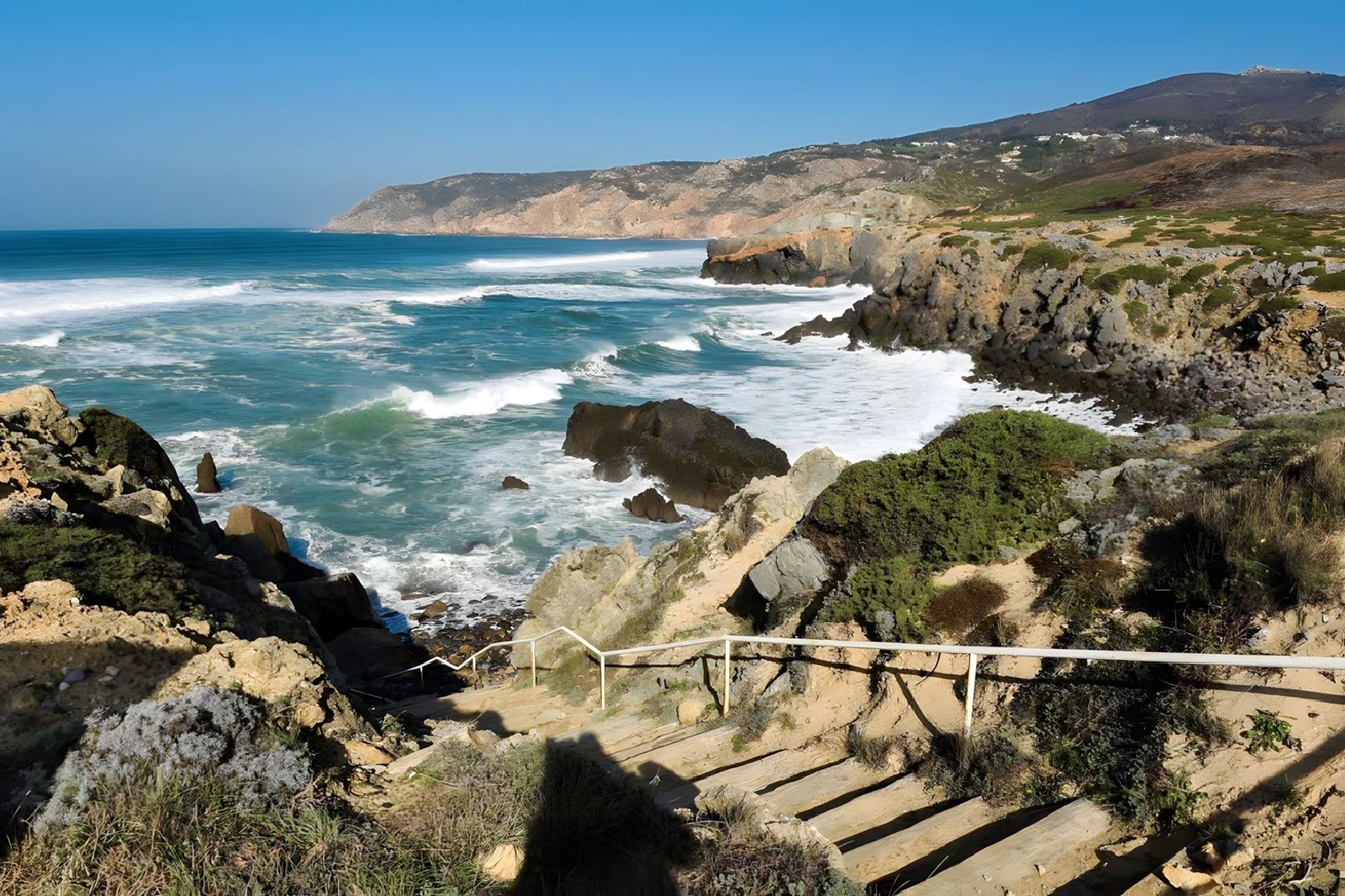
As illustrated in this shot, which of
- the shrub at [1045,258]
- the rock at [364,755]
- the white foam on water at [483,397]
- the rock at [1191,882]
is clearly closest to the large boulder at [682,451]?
the white foam on water at [483,397]

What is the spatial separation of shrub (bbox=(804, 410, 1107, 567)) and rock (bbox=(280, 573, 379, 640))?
8784 millimetres

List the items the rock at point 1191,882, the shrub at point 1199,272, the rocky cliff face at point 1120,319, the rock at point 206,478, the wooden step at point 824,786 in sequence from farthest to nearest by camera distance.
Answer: the shrub at point 1199,272 → the rocky cliff face at point 1120,319 → the rock at point 206,478 → the wooden step at point 824,786 → the rock at point 1191,882

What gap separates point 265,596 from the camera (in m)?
10.4

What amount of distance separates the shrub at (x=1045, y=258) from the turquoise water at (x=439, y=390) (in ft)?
20.3

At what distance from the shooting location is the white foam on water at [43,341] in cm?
3797

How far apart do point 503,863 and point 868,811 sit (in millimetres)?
2257

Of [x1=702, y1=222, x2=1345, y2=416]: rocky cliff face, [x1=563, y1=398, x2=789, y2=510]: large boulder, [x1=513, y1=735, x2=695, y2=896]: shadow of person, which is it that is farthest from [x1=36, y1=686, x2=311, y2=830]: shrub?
[x1=702, y1=222, x2=1345, y2=416]: rocky cliff face

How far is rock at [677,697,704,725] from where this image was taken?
24.8ft

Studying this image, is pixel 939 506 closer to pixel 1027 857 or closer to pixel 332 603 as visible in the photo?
pixel 1027 857

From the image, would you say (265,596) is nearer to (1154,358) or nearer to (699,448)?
(699,448)

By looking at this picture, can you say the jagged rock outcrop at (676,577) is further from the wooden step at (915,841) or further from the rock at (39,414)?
the rock at (39,414)

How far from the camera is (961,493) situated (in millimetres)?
8484

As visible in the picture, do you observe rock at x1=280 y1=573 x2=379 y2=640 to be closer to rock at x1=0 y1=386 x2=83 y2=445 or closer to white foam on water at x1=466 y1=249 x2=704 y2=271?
rock at x1=0 y1=386 x2=83 y2=445

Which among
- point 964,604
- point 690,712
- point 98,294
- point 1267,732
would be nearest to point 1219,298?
point 964,604
